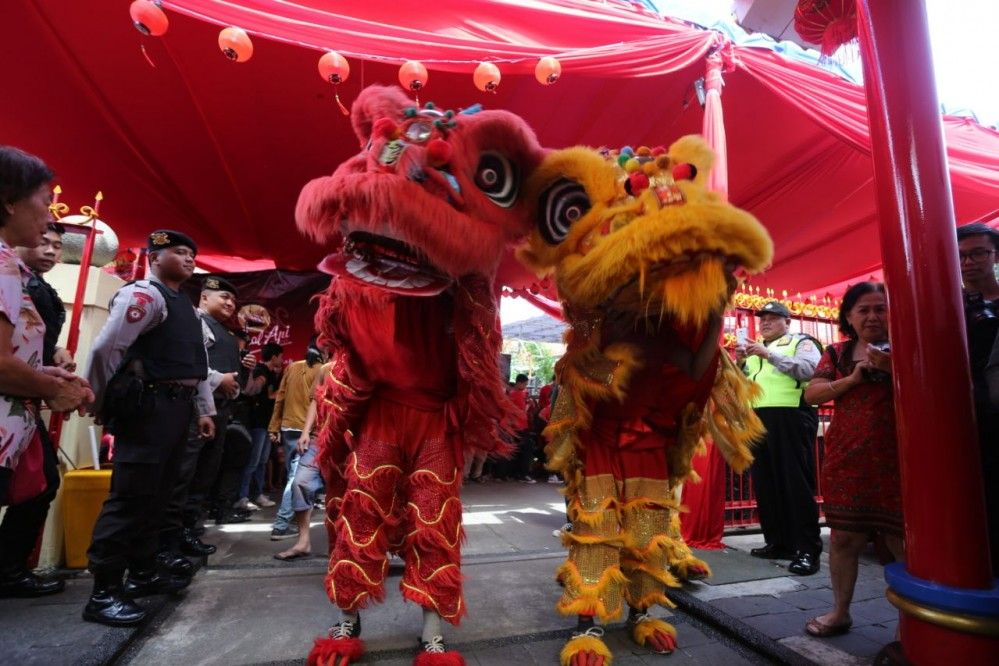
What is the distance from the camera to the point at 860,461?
209 centimetres

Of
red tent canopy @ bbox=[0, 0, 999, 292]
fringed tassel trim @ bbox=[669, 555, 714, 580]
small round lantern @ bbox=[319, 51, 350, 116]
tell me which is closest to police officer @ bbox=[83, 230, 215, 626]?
small round lantern @ bbox=[319, 51, 350, 116]

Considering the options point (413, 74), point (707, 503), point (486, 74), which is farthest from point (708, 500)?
point (413, 74)

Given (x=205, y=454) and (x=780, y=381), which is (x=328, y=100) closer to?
(x=205, y=454)

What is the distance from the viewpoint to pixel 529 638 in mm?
2105

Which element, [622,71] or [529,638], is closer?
[529,638]

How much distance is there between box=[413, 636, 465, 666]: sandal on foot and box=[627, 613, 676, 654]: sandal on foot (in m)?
0.74

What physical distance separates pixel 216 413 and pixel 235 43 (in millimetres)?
2094

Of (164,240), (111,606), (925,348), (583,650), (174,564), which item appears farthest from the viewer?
(174,564)

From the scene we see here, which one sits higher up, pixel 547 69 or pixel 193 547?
pixel 547 69

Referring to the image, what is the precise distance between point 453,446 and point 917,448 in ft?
4.33

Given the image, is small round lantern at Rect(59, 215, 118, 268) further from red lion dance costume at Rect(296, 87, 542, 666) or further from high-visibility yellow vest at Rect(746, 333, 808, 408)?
high-visibility yellow vest at Rect(746, 333, 808, 408)

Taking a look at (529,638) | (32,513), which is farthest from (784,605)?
(32,513)

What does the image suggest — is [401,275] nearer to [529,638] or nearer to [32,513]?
[529,638]

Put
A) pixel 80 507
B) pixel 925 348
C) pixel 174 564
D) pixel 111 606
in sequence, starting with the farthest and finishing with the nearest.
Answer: pixel 80 507 → pixel 174 564 → pixel 111 606 → pixel 925 348
